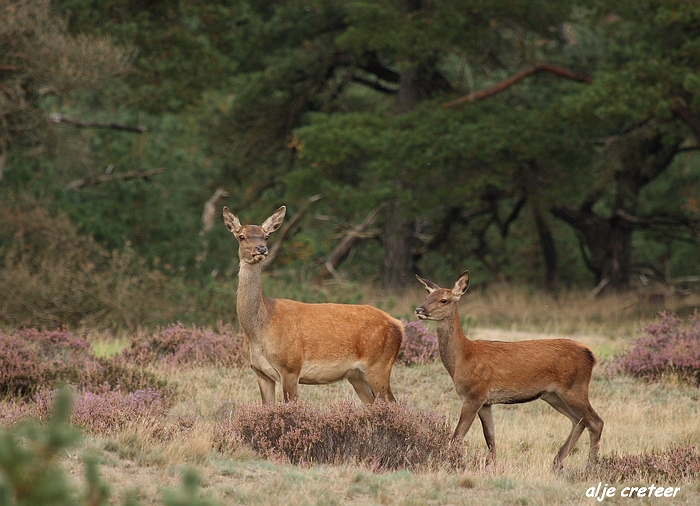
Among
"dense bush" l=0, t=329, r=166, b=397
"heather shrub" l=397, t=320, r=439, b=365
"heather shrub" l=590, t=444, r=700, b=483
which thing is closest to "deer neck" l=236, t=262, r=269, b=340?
"dense bush" l=0, t=329, r=166, b=397

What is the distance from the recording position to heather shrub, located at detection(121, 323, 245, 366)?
13.0 m

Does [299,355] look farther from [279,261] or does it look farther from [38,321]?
[279,261]

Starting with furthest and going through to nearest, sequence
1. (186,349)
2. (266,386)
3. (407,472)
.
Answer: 1. (186,349)
2. (266,386)
3. (407,472)

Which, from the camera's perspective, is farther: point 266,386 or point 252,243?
point 266,386

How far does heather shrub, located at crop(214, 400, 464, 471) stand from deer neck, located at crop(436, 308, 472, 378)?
610mm

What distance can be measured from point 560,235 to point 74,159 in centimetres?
1613

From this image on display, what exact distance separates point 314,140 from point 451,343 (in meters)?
13.0

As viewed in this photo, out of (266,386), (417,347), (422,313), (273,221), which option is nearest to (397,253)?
(417,347)

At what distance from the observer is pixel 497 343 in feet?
29.7

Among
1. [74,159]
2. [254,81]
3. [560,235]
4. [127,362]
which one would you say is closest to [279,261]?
[254,81]

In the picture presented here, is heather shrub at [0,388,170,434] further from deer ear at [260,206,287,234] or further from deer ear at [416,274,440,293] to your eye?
deer ear at [416,274,440,293]

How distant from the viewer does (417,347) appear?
13.5 m

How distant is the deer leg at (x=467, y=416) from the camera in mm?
8391

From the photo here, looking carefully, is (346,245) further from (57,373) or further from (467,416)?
(467,416)
